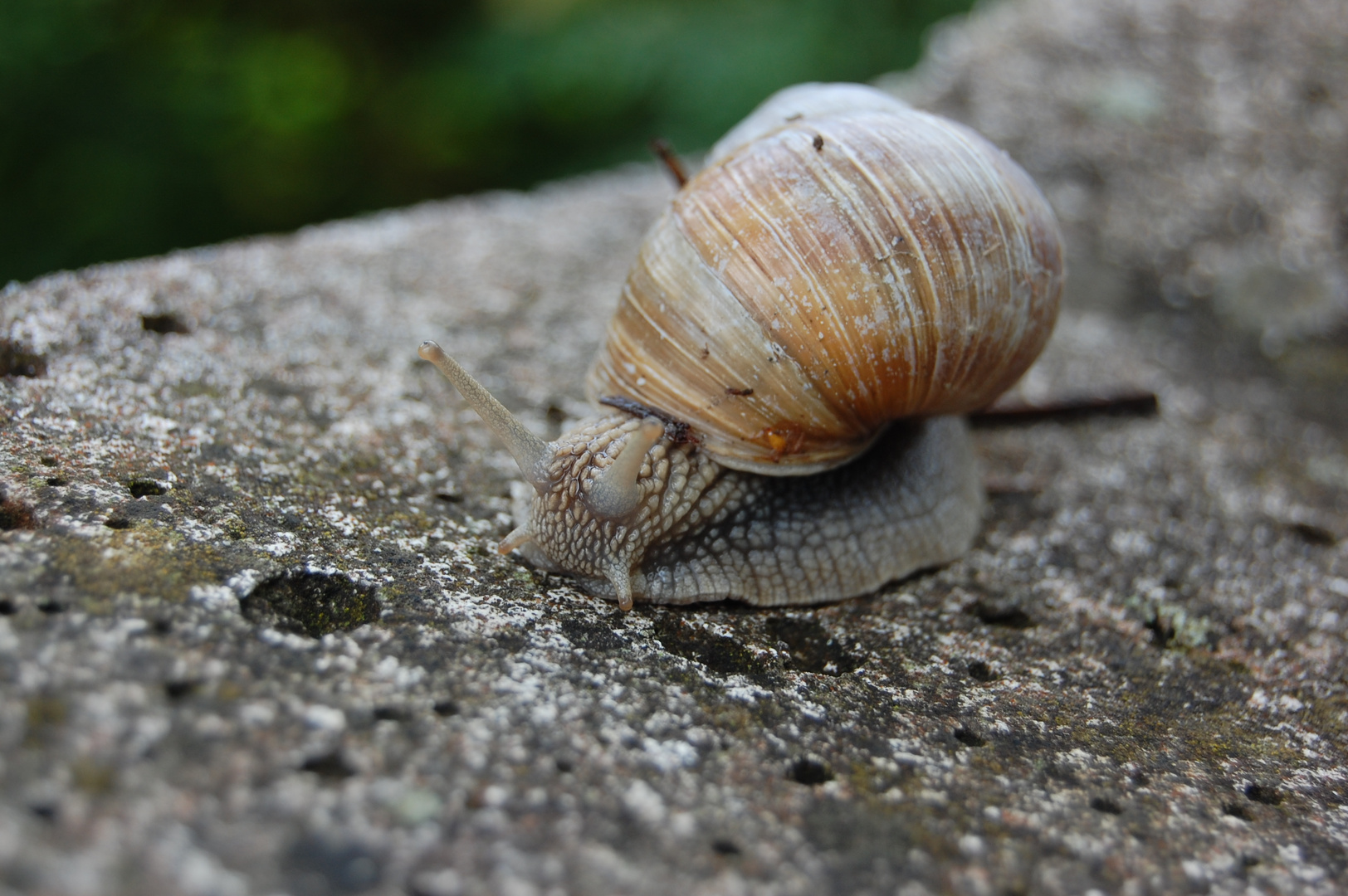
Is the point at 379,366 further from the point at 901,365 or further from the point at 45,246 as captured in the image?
the point at 45,246

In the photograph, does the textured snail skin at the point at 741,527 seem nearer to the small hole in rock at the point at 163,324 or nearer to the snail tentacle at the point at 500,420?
the snail tentacle at the point at 500,420

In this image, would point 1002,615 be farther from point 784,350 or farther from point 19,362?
point 19,362

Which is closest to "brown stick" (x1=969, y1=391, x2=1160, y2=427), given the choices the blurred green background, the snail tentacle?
the snail tentacle

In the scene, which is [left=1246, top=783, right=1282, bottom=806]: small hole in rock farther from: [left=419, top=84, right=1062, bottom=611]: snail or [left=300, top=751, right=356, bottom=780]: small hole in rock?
[left=300, top=751, right=356, bottom=780]: small hole in rock

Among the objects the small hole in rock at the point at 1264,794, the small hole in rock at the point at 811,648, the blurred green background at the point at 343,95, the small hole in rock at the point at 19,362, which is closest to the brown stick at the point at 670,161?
the small hole in rock at the point at 811,648

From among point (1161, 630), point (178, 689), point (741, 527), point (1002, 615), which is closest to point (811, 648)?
point (741, 527)

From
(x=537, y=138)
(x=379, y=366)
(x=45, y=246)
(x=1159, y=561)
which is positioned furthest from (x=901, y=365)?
(x=45, y=246)

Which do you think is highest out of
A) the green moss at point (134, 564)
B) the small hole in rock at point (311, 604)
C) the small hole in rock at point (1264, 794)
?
the green moss at point (134, 564)

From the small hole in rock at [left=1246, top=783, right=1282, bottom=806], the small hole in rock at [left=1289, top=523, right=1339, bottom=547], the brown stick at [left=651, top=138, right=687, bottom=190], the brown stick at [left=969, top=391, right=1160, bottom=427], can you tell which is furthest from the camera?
the brown stick at [left=969, top=391, right=1160, bottom=427]
